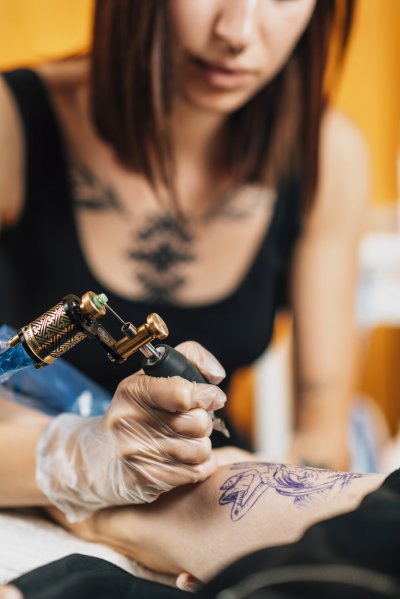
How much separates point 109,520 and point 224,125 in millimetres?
758

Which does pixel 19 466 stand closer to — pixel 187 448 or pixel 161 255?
pixel 187 448

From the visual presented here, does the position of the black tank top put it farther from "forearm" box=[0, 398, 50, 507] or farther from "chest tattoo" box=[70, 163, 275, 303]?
"forearm" box=[0, 398, 50, 507]

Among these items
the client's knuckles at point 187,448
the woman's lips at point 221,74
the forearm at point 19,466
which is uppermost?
the woman's lips at point 221,74

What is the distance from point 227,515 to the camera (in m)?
0.74

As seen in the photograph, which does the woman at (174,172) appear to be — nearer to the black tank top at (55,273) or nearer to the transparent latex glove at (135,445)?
the black tank top at (55,273)

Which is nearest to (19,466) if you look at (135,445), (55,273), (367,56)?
(135,445)

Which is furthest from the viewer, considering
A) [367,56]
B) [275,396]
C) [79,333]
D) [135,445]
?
[367,56]

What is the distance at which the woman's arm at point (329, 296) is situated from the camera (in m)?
1.48

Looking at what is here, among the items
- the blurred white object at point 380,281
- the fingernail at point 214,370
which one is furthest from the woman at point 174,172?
the blurred white object at point 380,281

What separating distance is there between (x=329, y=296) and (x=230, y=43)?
22.5 inches

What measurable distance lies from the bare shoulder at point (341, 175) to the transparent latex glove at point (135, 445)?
77 centimetres

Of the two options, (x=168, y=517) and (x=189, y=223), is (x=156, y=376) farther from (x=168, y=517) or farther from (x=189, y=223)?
(x=189, y=223)

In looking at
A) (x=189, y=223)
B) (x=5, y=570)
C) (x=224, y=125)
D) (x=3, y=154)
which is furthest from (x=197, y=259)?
(x=5, y=570)

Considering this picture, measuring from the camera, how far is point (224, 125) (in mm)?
1352
